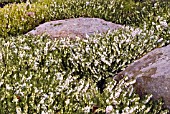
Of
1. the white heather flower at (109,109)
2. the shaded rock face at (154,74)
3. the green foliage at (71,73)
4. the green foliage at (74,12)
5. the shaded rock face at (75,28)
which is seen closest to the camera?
the white heather flower at (109,109)

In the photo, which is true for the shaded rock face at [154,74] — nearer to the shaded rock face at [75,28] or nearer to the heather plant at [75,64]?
the heather plant at [75,64]

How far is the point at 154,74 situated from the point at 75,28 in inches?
122

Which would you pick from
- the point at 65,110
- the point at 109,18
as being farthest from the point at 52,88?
the point at 109,18

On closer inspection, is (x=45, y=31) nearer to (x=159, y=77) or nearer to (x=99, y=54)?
(x=99, y=54)

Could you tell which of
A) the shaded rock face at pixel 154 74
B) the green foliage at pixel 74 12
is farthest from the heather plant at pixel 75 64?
the shaded rock face at pixel 154 74

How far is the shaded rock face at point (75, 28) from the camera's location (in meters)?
6.89

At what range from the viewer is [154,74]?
4184mm

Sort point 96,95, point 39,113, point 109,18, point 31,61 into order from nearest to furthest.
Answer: point 39,113 → point 96,95 → point 31,61 → point 109,18

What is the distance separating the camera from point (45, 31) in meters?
7.02

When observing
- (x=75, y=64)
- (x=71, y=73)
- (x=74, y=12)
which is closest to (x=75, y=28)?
(x=74, y=12)

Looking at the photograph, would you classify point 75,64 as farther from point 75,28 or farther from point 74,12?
point 74,12

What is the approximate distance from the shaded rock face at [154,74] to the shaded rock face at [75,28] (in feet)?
7.27

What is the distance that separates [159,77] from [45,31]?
3409 millimetres

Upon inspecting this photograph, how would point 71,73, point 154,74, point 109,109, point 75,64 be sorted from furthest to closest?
point 75,64
point 71,73
point 154,74
point 109,109
